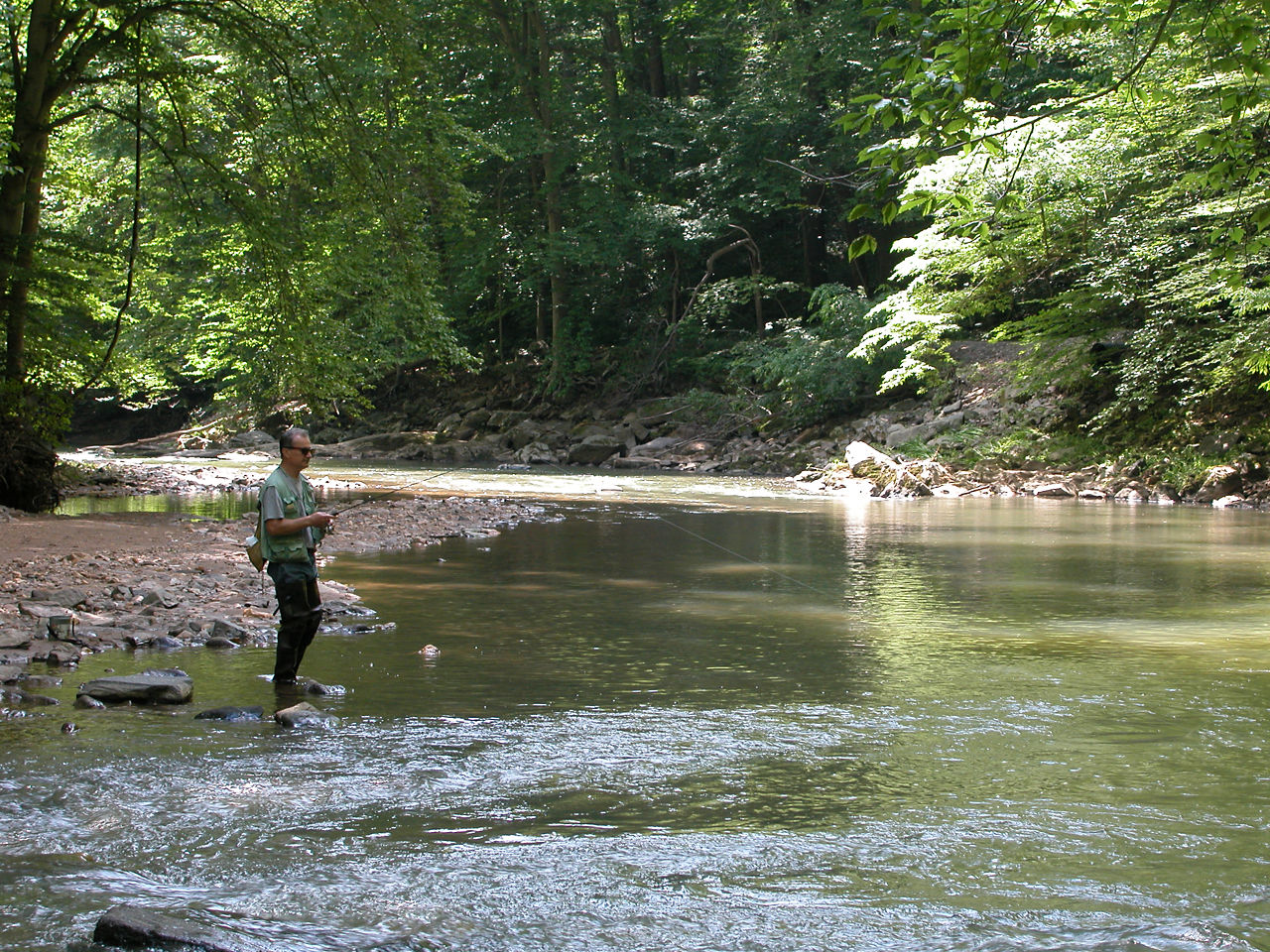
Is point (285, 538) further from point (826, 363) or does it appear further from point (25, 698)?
point (826, 363)

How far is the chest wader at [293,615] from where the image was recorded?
5.57 metres

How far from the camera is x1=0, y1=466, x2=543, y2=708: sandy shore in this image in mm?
6332

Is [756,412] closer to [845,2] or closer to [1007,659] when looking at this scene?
[845,2]

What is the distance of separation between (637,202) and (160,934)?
32673mm

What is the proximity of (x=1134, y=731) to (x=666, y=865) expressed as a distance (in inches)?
102

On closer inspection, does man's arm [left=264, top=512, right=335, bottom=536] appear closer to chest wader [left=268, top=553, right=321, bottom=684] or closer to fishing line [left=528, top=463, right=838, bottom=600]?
chest wader [left=268, top=553, right=321, bottom=684]

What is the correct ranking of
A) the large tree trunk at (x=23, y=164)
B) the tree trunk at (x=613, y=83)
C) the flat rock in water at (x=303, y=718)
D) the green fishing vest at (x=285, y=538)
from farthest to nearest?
1. the tree trunk at (x=613, y=83)
2. the large tree trunk at (x=23, y=164)
3. the green fishing vest at (x=285, y=538)
4. the flat rock in water at (x=303, y=718)

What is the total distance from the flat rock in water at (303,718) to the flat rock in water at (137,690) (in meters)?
0.56

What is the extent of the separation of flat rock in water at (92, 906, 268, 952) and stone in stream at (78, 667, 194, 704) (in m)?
2.39

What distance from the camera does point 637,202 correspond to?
34094 millimetres

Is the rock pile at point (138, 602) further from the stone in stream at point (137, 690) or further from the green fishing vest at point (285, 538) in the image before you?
the green fishing vest at point (285, 538)

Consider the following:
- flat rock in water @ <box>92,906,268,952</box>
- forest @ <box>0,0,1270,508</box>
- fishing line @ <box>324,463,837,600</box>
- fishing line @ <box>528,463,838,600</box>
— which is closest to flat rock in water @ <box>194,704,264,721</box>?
fishing line @ <box>324,463,837,600</box>

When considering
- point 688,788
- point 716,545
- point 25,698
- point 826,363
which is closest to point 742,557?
point 716,545

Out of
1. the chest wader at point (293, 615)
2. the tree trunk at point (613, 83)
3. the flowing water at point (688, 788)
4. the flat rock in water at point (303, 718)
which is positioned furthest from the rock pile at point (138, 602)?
the tree trunk at point (613, 83)
